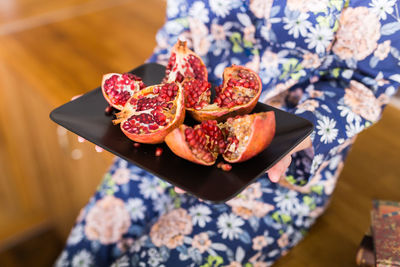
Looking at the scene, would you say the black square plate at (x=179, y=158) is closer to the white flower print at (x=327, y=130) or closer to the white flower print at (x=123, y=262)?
the white flower print at (x=327, y=130)

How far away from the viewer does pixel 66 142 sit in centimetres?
157

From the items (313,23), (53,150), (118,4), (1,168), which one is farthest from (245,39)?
(1,168)

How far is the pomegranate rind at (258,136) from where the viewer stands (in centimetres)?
71

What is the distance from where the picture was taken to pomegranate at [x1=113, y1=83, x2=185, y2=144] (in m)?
0.77

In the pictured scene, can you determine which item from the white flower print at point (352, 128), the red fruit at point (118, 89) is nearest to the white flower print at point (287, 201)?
the white flower print at point (352, 128)

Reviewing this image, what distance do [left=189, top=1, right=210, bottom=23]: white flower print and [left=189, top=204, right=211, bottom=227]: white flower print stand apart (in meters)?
0.47

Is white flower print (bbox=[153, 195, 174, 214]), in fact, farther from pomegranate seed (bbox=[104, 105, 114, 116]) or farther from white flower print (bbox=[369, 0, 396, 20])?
white flower print (bbox=[369, 0, 396, 20])

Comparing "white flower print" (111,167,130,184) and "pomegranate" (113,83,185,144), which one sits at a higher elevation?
"pomegranate" (113,83,185,144)

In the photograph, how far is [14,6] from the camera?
78.5 inches

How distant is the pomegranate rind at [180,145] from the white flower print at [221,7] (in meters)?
0.41

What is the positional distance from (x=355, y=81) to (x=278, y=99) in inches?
7.3

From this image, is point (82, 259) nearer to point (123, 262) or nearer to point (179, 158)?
point (123, 262)

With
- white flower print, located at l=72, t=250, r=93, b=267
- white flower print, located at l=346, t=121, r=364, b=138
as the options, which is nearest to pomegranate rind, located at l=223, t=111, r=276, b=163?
white flower print, located at l=346, t=121, r=364, b=138

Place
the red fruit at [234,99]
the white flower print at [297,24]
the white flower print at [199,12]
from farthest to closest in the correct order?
the white flower print at [199,12], the white flower print at [297,24], the red fruit at [234,99]
